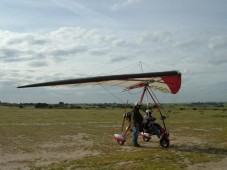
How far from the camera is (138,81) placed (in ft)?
47.0

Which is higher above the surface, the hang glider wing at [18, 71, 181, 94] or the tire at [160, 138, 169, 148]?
the hang glider wing at [18, 71, 181, 94]

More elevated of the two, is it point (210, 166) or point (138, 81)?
point (138, 81)

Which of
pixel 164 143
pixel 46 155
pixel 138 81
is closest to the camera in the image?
pixel 46 155

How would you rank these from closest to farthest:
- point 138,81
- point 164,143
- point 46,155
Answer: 1. point 46,155
2. point 164,143
3. point 138,81

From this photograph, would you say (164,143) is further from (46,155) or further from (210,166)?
(46,155)

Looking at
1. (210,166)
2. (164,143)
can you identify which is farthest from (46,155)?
(210,166)

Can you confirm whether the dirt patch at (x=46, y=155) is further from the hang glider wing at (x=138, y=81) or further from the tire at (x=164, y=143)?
the tire at (x=164, y=143)

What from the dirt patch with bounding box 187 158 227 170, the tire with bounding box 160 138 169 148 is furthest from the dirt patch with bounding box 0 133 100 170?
the dirt patch with bounding box 187 158 227 170

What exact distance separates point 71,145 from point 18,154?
269cm

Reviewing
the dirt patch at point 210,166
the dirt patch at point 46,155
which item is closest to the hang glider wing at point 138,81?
the dirt patch at point 46,155

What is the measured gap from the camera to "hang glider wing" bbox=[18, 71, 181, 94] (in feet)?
38.4

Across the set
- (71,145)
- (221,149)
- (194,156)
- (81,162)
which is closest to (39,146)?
(71,145)

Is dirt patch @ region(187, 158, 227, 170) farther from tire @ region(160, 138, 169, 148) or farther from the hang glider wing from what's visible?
the hang glider wing

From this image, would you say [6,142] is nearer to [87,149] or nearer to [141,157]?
[87,149]
